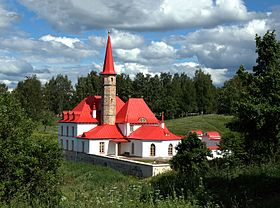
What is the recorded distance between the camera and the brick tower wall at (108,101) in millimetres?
47312

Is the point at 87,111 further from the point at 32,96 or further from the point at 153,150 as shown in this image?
the point at 32,96

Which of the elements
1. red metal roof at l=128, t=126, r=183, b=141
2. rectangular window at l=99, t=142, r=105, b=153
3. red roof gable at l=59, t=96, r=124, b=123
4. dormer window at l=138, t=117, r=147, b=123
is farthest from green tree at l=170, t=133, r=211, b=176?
red roof gable at l=59, t=96, r=124, b=123

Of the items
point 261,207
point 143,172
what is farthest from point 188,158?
point 261,207

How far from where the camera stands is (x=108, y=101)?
156ft

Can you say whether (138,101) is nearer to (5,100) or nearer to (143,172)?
(143,172)

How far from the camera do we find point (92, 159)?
1730 inches

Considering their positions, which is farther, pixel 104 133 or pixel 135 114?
pixel 135 114

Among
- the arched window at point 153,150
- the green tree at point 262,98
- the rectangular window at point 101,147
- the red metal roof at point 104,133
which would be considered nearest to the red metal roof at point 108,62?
A: the red metal roof at point 104,133

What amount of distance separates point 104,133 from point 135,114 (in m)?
4.22

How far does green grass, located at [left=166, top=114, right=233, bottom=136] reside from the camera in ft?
222

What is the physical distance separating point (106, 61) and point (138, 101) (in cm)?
594

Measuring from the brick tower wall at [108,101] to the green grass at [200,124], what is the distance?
20.1 metres

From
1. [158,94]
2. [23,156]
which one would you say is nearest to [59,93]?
[158,94]

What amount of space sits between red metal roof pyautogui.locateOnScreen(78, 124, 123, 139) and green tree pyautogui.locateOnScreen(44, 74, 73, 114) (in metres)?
49.4
